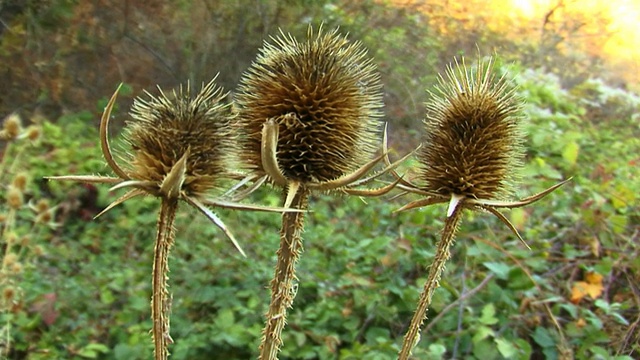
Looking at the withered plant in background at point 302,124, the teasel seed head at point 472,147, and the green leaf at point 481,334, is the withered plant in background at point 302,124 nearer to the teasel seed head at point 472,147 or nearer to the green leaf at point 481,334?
the teasel seed head at point 472,147

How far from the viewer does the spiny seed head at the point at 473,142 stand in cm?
111

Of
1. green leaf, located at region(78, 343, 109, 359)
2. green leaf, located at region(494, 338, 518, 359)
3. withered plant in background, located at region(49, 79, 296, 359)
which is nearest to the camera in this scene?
withered plant in background, located at region(49, 79, 296, 359)

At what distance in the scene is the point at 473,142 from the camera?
1.13 meters

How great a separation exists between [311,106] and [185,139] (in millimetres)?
247

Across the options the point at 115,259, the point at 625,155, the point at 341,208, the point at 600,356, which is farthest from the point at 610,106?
the point at 115,259

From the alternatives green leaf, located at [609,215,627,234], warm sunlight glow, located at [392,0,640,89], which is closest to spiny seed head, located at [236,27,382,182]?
green leaf, located at [609,215,627,234]

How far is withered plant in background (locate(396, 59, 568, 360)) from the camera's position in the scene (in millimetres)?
1076

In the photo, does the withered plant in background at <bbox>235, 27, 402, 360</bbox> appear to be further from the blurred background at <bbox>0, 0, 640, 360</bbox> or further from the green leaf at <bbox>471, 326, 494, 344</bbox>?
the green leaf at <bbox>471, 326, 494, 344</bbox>

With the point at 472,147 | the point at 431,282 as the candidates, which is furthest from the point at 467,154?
the point at 431,282

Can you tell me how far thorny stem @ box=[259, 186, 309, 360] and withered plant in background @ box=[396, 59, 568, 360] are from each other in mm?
189

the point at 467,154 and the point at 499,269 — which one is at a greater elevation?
the point at 467,154

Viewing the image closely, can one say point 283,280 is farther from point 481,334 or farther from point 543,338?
point 543,338

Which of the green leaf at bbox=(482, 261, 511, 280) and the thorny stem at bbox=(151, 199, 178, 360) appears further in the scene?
the green leaf at bbox=(482, 261, 511, 280)

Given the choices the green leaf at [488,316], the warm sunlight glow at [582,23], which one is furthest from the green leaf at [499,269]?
the warm sunlight glow at [582,23]
